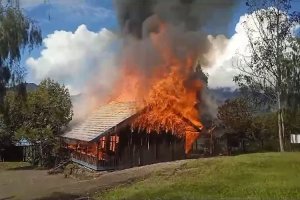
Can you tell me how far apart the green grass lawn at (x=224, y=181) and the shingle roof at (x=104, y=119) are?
256 inches

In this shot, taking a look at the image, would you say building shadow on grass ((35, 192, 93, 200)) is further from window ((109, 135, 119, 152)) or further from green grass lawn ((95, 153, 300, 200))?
window ((109, 135, 119, 152))

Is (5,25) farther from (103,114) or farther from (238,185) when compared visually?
(103,114)

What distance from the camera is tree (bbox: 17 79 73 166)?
4109 cm

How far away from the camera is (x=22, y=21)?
17.2 m

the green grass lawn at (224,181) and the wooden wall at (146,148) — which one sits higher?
the wooden wall at (146,148)

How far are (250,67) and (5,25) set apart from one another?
28.9 m

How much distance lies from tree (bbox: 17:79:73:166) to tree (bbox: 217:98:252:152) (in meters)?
15.1

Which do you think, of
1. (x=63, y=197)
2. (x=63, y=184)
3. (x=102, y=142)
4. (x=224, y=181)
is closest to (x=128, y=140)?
(x=102, y=142)

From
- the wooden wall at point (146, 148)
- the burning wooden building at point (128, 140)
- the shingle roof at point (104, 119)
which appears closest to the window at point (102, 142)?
the burning wooden building at point (128, 140)

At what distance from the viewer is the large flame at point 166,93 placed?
102ft

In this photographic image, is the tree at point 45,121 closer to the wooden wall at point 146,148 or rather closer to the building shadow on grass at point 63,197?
the wooden wall at point 146,148

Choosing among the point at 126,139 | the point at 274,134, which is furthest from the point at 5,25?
the point at 274,134

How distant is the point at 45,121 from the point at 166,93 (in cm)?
1504

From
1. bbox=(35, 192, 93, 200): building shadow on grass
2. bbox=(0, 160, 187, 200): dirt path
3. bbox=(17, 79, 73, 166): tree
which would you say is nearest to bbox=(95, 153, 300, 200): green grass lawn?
bbox=(35, 192, 93, 200): building shadow on grass
